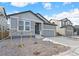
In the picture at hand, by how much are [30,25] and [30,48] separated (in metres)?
1.43

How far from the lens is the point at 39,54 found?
19.6 ft

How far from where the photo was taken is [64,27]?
7.73 meters

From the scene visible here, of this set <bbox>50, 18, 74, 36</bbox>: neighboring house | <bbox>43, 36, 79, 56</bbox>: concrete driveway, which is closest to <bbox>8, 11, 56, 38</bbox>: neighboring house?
<bbox>50, 18, 74, 36</bbox>: neighboring house

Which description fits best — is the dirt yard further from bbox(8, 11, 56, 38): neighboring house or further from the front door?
the front door

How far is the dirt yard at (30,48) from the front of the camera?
6034 mm

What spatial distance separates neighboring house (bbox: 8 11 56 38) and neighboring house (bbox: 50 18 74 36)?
11.5 inches

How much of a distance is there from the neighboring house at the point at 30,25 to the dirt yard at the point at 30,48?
0.45 metres

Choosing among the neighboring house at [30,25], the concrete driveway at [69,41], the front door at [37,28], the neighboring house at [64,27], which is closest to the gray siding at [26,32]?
the neighboring house at [30,25]

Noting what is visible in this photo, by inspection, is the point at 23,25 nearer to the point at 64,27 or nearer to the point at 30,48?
the point at 30,48

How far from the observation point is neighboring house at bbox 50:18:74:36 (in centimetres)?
724

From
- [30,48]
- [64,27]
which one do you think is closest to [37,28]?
[64,27]

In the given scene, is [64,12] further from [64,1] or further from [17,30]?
[17,30]

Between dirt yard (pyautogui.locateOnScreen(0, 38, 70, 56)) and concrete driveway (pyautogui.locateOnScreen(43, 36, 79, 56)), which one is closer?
dirt yard (pyautogui.locateOnScreen(0, 38, 70, 56))

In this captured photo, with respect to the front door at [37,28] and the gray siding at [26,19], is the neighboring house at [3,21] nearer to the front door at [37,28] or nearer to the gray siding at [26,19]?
the gray siding at [26,19]
